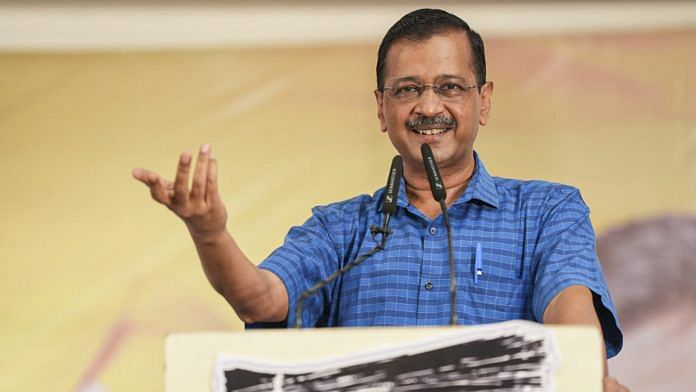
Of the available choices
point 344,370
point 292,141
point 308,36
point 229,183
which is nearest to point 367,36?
point 308,36

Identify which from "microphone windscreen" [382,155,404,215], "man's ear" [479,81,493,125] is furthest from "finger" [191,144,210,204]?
"man's ear" [479,81,493,125]

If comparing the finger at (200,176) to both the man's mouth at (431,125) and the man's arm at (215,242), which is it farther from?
the man's mouth at (431,125)

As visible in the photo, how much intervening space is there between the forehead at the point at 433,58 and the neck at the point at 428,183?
0.21 m

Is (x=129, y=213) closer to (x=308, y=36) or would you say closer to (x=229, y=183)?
(x=229, y=183)

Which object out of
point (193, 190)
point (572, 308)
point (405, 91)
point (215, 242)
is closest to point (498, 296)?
point (572, 308)

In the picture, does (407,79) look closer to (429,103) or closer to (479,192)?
(429,103)

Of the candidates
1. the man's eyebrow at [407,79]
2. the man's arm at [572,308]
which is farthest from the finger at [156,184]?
the man's eyebrow at [407,79]

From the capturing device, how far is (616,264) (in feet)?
10.8

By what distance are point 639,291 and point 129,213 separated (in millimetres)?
1730

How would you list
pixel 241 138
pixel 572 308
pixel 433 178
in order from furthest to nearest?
1. pixel 241 138
2. pixel 433 178
3. pixel 572 308

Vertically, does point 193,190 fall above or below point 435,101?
below

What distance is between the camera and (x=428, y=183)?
7.63 ft

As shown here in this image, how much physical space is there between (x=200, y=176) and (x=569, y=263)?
0.78m

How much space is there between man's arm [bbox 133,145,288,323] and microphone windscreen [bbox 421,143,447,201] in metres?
0.37
